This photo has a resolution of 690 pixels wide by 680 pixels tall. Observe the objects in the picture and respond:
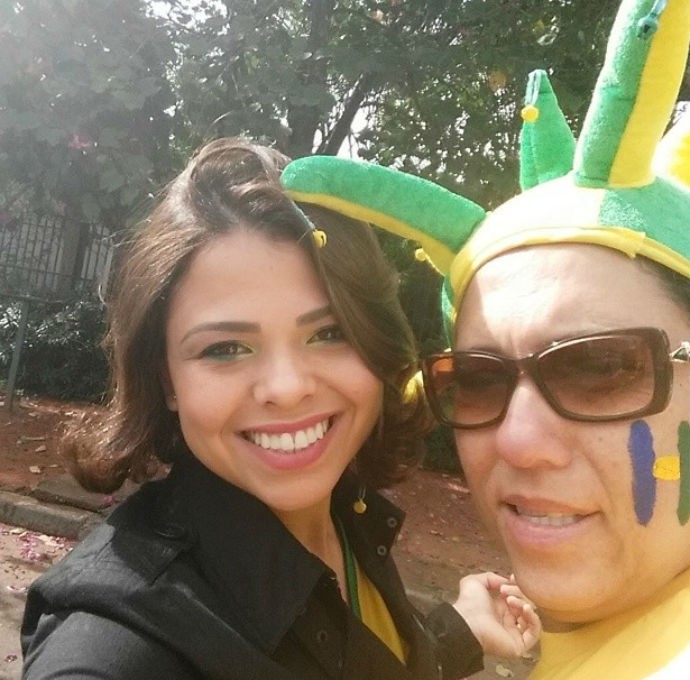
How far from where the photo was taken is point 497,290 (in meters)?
1.30

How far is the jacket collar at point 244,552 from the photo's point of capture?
1480 millimetres

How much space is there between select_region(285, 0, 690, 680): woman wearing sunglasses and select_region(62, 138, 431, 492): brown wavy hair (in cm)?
53

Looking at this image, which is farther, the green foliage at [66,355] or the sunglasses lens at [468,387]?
the green foliage at [66,355]

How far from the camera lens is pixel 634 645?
1.10m

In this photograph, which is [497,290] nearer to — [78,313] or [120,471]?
[120,471]

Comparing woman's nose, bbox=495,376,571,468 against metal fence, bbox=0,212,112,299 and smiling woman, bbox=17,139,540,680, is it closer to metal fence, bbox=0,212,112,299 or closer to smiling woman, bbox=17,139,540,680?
smiling woman, bbox=17,139,540,680

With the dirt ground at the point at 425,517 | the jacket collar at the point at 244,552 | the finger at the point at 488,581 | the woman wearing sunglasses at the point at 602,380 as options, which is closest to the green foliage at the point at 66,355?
the dirt ground at the point at 425,517

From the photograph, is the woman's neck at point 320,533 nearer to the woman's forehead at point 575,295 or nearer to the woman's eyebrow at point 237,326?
the woman's eyebrow at point 237,326

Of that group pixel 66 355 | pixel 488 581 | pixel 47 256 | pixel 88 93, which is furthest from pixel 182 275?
pixel 47 256

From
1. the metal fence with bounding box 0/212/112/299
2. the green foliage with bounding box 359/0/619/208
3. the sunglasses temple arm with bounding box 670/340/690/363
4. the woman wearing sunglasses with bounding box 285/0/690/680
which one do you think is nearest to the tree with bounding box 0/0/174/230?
the green foliage with bounding box 359/0/619/208

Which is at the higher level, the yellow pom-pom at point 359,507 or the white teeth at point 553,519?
the white teeth at point 553,519

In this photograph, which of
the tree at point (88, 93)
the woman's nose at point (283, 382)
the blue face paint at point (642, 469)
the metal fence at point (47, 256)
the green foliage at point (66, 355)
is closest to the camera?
the blue face paint at point (642, 469)

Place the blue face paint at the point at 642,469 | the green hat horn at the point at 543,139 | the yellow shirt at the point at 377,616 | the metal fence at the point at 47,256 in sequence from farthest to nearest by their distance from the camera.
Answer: the metal fence at the point at 47,256 → the yellow shirt at the point at 377,616 → the green hat horn at the point at 543,139 → the blue face paint at the point at 642,469

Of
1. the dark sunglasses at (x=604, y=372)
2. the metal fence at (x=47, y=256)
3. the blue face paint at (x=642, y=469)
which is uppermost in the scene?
the dark sunglasses at (x=604, y=372)
